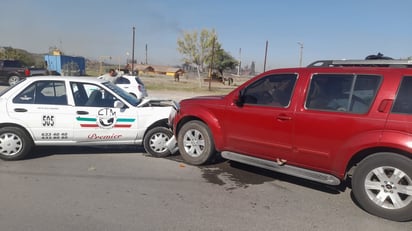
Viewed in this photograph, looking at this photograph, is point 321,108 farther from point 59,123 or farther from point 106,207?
point 59,123

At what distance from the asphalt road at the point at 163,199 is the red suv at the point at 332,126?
13.7 inches

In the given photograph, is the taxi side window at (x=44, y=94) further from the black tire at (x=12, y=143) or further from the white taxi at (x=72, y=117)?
the black tire at (x=12, y=143)

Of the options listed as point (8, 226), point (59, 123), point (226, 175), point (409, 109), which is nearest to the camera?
point (8, 226)

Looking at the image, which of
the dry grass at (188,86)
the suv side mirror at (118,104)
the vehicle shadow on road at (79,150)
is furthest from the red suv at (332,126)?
the dry grass at (188,86)

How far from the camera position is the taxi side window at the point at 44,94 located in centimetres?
602

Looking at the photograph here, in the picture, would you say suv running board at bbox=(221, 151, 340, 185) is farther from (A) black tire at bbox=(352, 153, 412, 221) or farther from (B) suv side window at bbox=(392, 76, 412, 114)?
(B) suv side window at bbox=(392, 76, 412, 114)

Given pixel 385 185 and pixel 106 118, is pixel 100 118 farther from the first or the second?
pixel 385 185

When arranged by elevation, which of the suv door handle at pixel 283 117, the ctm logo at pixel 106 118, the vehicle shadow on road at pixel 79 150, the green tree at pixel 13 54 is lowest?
the vehicle shadow on road at pixel 79 150

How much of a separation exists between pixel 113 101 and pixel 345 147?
13.6ft

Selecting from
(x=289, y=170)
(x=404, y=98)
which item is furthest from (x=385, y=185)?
(x=289, y=170)

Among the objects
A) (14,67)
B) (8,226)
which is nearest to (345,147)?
(8,226)

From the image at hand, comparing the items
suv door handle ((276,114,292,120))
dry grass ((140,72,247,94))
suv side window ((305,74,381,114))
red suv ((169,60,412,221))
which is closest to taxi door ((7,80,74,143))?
red suv ((169,60,412,221))

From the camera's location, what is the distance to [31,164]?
577cm

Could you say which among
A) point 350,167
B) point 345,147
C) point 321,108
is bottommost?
point 350,167
